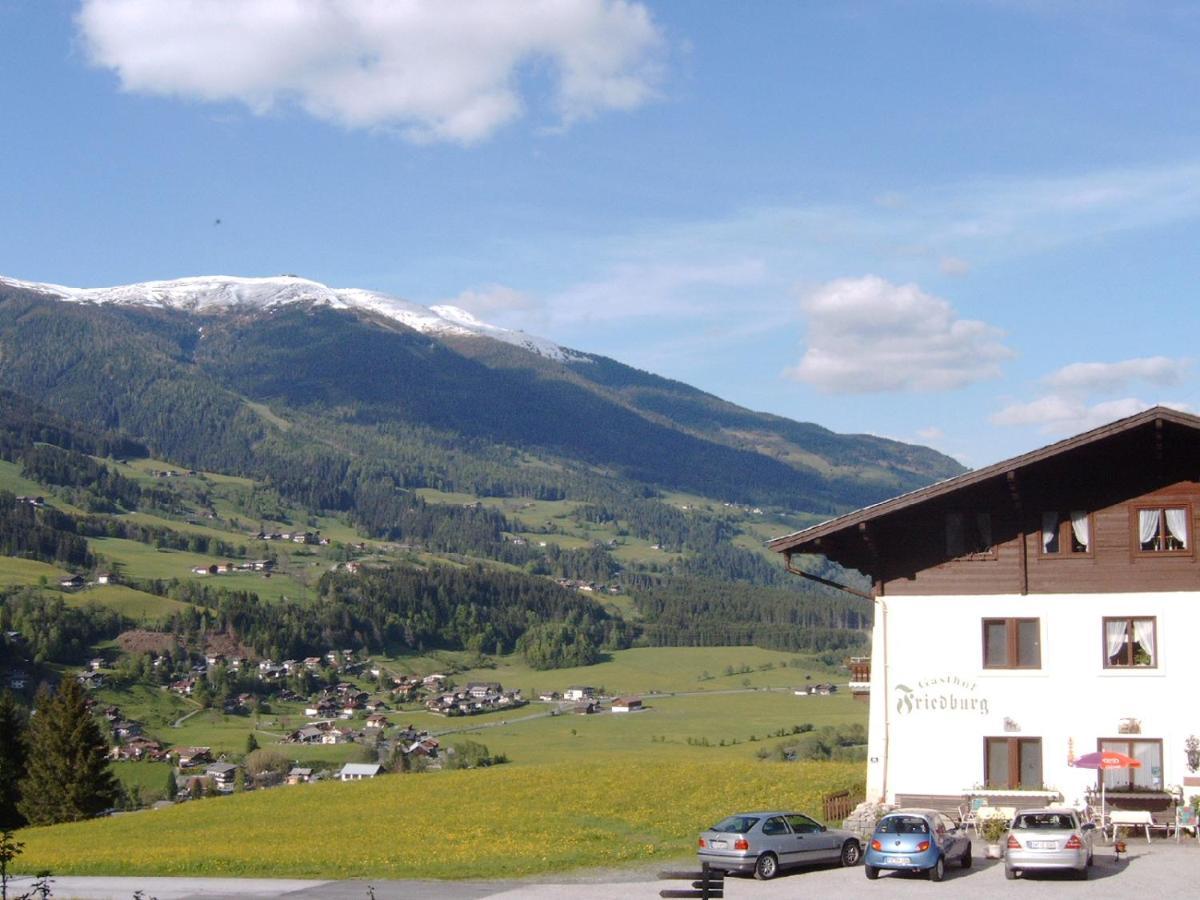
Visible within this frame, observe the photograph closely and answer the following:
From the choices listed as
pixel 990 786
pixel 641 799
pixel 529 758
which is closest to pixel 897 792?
pixel 990 786

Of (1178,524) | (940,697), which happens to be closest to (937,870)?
(940,697)

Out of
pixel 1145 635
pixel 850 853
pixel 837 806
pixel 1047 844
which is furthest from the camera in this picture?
pixel 837 806

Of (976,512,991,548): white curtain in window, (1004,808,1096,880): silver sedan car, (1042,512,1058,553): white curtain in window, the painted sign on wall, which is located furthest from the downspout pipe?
(1004,808,1096,880): silver sedan car

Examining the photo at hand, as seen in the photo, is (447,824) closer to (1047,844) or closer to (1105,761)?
(1105,761)

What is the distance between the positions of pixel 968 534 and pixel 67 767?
196 ft

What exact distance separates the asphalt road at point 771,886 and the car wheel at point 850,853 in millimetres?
387

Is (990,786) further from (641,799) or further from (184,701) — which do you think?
(184,701)

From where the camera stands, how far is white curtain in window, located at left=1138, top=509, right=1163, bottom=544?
3991 centimetres

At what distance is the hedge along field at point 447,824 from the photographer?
38.5m

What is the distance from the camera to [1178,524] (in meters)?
39.8

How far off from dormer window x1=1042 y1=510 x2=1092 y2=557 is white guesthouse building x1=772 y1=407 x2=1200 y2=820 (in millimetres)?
41

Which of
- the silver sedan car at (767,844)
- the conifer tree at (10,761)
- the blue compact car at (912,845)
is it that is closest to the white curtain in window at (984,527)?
the blue compact car at (912,845)

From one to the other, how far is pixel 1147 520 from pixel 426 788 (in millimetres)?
33772

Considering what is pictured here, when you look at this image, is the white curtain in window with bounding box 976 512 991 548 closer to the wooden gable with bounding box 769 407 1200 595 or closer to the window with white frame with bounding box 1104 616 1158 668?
the wooden gable with bounding box 769 407 1200 595
